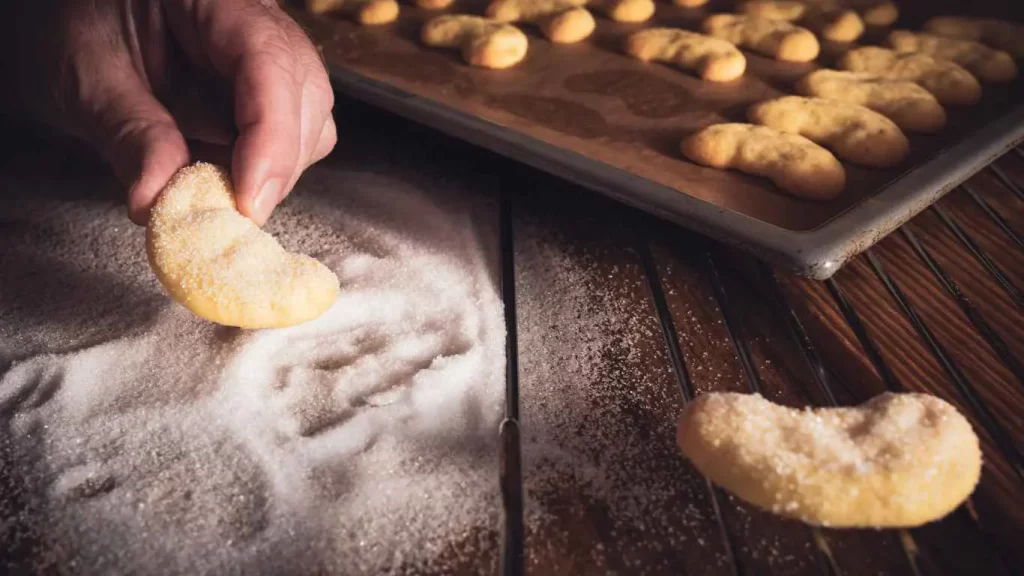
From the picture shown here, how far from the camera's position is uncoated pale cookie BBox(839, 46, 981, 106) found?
1445 mm

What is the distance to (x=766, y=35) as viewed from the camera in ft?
5.32

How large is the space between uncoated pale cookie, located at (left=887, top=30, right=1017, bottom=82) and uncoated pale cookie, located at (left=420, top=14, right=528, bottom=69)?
787 mm

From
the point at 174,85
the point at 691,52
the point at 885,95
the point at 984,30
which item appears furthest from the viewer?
the point at 984,30

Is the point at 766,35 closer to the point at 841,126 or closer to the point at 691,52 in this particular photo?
the point at 691,52

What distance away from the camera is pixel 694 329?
1014 millimetres

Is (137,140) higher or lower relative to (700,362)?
higher

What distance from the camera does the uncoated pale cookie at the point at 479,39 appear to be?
1.54 metres

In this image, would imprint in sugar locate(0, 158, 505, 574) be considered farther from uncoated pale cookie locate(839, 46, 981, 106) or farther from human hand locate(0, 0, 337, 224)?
uncoated pale cookie locate(839, 46, 981, 106)

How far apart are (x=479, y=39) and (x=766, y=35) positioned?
0.59m

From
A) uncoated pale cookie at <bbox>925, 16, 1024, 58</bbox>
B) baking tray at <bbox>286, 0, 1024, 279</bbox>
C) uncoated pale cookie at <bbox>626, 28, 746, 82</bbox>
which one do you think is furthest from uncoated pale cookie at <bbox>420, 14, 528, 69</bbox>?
uncoated pale cookie at <bbox>925, 16, 1024, 58</bbox>

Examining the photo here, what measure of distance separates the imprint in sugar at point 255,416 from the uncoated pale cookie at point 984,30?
47.1 inches

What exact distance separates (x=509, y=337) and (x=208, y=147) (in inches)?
19.6

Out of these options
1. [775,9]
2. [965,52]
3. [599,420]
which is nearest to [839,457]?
[599,420]

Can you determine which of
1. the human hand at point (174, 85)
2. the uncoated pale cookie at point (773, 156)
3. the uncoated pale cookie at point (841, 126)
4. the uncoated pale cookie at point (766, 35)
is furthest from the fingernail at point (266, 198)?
the uncoated pale cookie at point (766, 35)
